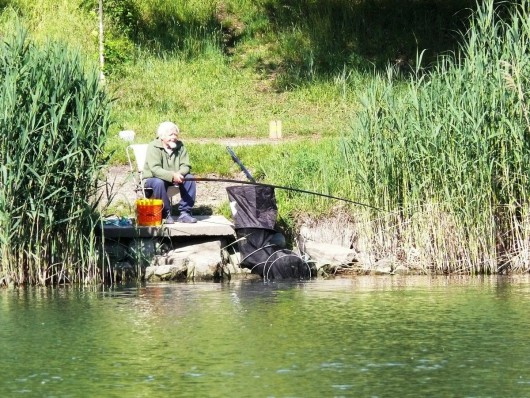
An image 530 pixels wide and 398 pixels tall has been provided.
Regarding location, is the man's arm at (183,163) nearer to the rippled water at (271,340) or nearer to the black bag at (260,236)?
the black bag at (260,236)

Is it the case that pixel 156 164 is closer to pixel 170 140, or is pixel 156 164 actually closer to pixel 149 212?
pixel 170 140

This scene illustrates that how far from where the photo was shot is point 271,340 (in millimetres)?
9172

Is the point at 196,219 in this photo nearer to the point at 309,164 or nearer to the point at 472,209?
the point at 309,164

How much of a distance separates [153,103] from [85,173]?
8.15 metres

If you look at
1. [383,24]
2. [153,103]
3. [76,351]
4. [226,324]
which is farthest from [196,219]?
[383,24]

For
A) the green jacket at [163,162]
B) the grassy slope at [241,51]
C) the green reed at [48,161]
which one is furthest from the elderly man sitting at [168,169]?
the grassy slope at [241,51]

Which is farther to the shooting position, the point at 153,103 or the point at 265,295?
the point at 153,103

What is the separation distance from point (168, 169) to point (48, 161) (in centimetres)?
189

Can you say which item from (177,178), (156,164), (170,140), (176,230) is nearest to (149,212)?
(176,230)

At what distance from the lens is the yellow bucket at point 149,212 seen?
1282 centimetres

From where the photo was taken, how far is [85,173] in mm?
11875

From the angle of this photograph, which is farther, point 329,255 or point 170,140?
point 170,140

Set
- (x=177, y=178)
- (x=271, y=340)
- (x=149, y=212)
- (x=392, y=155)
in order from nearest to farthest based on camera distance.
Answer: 1. (x=271, y=340)
2. (x=149, y=212)
3. (x=392, y=155)
4. (x=177, y=178)

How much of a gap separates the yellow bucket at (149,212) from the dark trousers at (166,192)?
0.32 m
